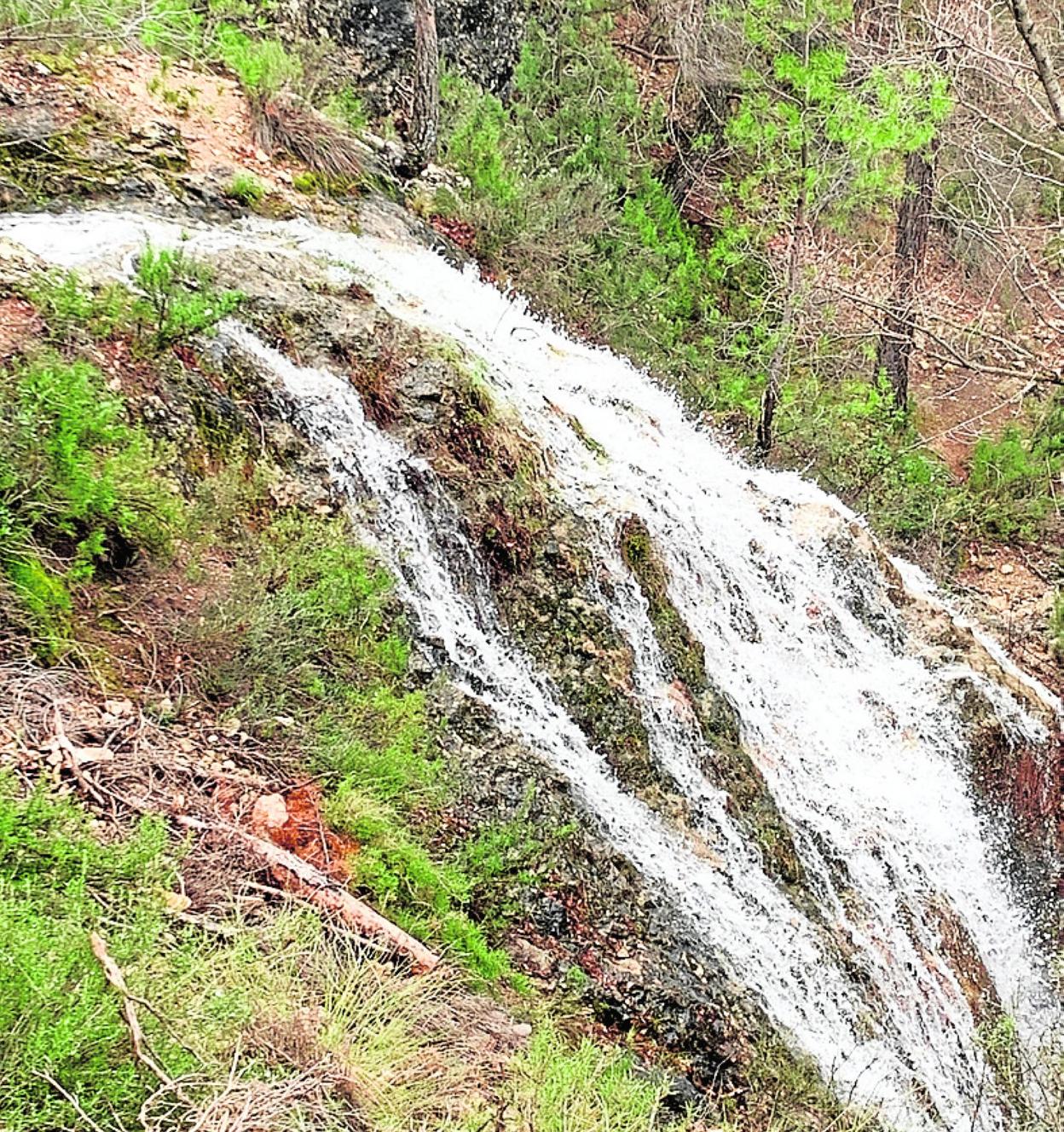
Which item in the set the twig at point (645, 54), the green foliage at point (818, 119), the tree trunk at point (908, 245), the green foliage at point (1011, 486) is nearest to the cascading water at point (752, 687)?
the green foliage at point (818, 119)

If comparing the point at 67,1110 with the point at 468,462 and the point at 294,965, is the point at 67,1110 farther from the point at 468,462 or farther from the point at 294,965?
the point at 468,462

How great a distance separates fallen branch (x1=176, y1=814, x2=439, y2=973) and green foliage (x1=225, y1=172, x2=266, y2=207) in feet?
18.0

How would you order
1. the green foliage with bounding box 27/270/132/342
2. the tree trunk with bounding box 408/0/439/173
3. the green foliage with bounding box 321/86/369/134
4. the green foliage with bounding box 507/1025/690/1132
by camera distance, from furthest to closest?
1. the tree trunk with bounding box 408/0/439/173
2. the green foliage with bounding box 321/86/369/134
3. the green foliage with bounding box 27/270/132/342
4. the green foliage with bounding box 507/1025/690/1132

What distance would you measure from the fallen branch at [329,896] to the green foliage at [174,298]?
2.62 metres

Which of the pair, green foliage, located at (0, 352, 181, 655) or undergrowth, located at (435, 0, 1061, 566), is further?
undergrowth, located at (435, 0, 1061, 566)

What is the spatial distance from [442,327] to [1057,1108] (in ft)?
17.2

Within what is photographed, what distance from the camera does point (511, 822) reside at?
4.14 metres

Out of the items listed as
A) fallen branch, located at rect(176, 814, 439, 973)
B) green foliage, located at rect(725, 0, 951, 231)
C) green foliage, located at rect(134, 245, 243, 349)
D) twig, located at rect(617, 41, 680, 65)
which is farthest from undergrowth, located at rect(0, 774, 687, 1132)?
twig, located at rect(617, 41, 680, 65)

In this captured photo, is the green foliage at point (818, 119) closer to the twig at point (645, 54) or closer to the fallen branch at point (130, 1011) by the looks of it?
the twig at point (645, 54)

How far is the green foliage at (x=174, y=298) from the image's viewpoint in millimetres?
4848

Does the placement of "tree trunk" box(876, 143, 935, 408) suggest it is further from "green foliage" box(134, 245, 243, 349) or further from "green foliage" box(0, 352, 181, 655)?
"green foliage" box(0, 352, 181, 655)

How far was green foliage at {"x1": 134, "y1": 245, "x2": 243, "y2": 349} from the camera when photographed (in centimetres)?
485

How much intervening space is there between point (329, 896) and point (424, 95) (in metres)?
8.74

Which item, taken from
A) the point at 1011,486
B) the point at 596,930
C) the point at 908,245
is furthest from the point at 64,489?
the point at 908,245
